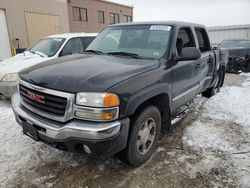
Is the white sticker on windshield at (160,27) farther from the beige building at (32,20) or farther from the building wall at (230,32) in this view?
the building wall at (230,32)

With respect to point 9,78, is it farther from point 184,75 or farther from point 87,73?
point 184,75

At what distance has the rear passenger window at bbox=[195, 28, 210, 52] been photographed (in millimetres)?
4531

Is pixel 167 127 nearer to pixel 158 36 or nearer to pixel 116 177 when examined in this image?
pixel 116 177

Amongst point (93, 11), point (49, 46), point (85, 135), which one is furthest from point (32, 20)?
point (85, 135)

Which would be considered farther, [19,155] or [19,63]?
[19,63]

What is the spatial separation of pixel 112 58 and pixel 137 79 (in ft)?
2.65

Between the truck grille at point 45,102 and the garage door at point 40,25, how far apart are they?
1489cm

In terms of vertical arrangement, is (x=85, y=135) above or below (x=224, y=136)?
above

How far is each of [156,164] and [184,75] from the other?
4.87ft

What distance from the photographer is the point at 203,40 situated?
4.77 meters

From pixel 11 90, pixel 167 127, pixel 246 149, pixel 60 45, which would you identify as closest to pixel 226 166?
pixel 246 149

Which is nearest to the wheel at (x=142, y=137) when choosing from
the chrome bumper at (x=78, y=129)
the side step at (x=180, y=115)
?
the chrome bumper at (x=78, y=129)

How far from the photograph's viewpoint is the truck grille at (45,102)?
90.6 inches

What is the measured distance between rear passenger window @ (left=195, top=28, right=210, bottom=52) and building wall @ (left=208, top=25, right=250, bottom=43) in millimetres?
17257
